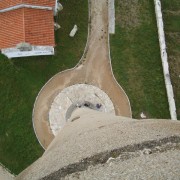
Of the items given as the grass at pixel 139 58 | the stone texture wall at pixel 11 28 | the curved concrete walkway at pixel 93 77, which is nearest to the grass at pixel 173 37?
the grass at pixel 139 58

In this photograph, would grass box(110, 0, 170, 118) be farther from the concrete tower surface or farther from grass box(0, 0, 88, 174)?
the concrete tower surface

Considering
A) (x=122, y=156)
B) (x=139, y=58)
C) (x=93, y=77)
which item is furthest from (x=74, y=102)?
(x=122, y=156)

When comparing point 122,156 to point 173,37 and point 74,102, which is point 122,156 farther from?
point 173,37

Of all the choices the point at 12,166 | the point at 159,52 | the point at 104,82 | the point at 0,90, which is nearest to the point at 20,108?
the point at 0,90

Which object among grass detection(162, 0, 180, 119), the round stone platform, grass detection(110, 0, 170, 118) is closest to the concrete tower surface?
the round stone platform

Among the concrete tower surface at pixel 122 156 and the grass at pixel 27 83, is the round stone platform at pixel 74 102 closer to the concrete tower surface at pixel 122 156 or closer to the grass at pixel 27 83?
the grass at pixel 27 83

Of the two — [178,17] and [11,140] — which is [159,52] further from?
[11,140]
